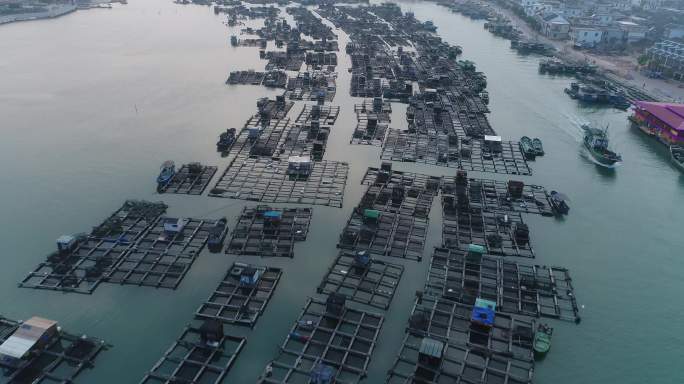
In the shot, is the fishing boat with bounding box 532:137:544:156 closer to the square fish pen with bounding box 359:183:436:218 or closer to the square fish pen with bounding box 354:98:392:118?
the square fish pen with bounding box 359:183:436:218

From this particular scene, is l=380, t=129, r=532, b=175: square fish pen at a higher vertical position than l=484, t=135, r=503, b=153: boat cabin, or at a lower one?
lower

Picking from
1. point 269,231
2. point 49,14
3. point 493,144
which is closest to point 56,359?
point 269,231

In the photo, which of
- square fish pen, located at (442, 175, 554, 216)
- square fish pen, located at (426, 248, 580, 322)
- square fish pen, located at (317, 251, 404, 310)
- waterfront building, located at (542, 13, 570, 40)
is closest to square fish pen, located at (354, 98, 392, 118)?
square fish pen, located at (442, 175, 554, 216)

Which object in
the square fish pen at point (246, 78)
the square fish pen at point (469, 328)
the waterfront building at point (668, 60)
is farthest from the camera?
the waterfront building at point (668, 60)

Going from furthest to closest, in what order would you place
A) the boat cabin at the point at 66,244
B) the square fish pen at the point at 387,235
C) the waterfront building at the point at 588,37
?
the waterfront building at the point at 588,37, the square fish pen at the point at 387,235, the boat cabin at the point at 66,244

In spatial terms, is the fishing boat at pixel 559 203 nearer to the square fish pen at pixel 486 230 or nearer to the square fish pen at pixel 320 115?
the square fish pen at pixel 486 230

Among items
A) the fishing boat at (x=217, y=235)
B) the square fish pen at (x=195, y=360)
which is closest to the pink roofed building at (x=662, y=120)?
the fishing boat at (x=217, y=235)
